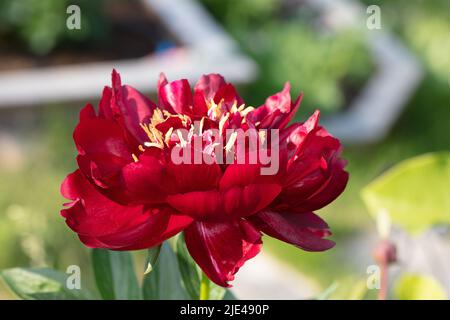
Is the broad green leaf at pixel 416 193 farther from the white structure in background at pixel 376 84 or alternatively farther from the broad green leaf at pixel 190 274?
the white structure in background at pixel 376 84

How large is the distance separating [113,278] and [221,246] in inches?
7.7

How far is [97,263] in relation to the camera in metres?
0.76

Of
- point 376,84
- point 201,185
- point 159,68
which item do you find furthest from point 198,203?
point 376,84

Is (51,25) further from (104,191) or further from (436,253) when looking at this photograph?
(104,191)

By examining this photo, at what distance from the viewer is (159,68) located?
2832 mm

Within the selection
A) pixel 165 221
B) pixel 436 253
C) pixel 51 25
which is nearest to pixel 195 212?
pixel 165 221

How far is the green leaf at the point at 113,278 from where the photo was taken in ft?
2.46

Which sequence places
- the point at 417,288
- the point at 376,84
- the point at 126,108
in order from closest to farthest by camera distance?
the point at 126,108, the point at 417,288, the point at 376,84

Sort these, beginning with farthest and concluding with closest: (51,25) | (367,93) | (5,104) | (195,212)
Answer: 1. (367,93)
2. (51,25)
3. (5,104)
4. (195,212)

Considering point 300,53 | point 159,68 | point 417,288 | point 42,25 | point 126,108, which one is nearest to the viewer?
point 126,108

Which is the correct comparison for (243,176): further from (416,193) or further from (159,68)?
(159,68)

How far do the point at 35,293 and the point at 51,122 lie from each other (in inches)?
81.6

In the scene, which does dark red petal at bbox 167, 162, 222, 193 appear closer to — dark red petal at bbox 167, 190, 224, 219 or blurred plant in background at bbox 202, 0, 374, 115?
dark red petal at bbox 167, 190, 224, 219

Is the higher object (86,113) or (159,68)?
(159,68)
